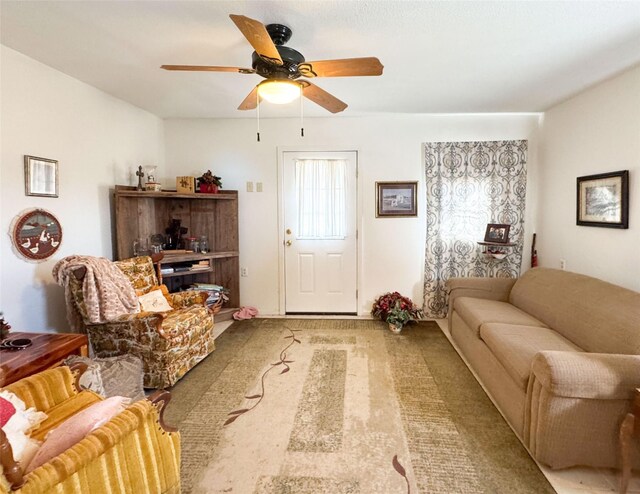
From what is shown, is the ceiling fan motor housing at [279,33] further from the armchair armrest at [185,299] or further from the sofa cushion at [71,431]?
the armchair armrest at [185,299]

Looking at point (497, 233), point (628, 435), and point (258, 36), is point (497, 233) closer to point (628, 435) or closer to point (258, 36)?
point (628, 435)

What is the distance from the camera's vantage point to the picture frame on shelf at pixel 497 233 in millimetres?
3754

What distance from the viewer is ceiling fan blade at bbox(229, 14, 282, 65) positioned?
1.41 m

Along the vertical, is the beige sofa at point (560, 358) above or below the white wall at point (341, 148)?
below

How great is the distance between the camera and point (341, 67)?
1912 mm

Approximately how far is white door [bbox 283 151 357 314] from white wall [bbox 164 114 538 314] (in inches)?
5.4

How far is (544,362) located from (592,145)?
237 centimetres

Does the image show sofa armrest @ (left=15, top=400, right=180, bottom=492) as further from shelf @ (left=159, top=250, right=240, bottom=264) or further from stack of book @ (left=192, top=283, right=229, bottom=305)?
stack of book @ (left=192, top=283, right=229, bottom=305)

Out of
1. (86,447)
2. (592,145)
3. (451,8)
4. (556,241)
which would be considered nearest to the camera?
(86,447)

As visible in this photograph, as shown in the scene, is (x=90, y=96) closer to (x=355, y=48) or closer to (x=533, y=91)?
(x=355, y=48)

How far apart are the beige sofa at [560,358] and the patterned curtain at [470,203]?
79 cm

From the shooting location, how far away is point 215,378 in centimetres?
271

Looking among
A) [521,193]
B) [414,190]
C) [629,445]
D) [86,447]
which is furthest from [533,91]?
[86,447]

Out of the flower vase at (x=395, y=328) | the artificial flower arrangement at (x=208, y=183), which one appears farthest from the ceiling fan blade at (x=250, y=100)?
the flower vase at (x=395, y=328)
